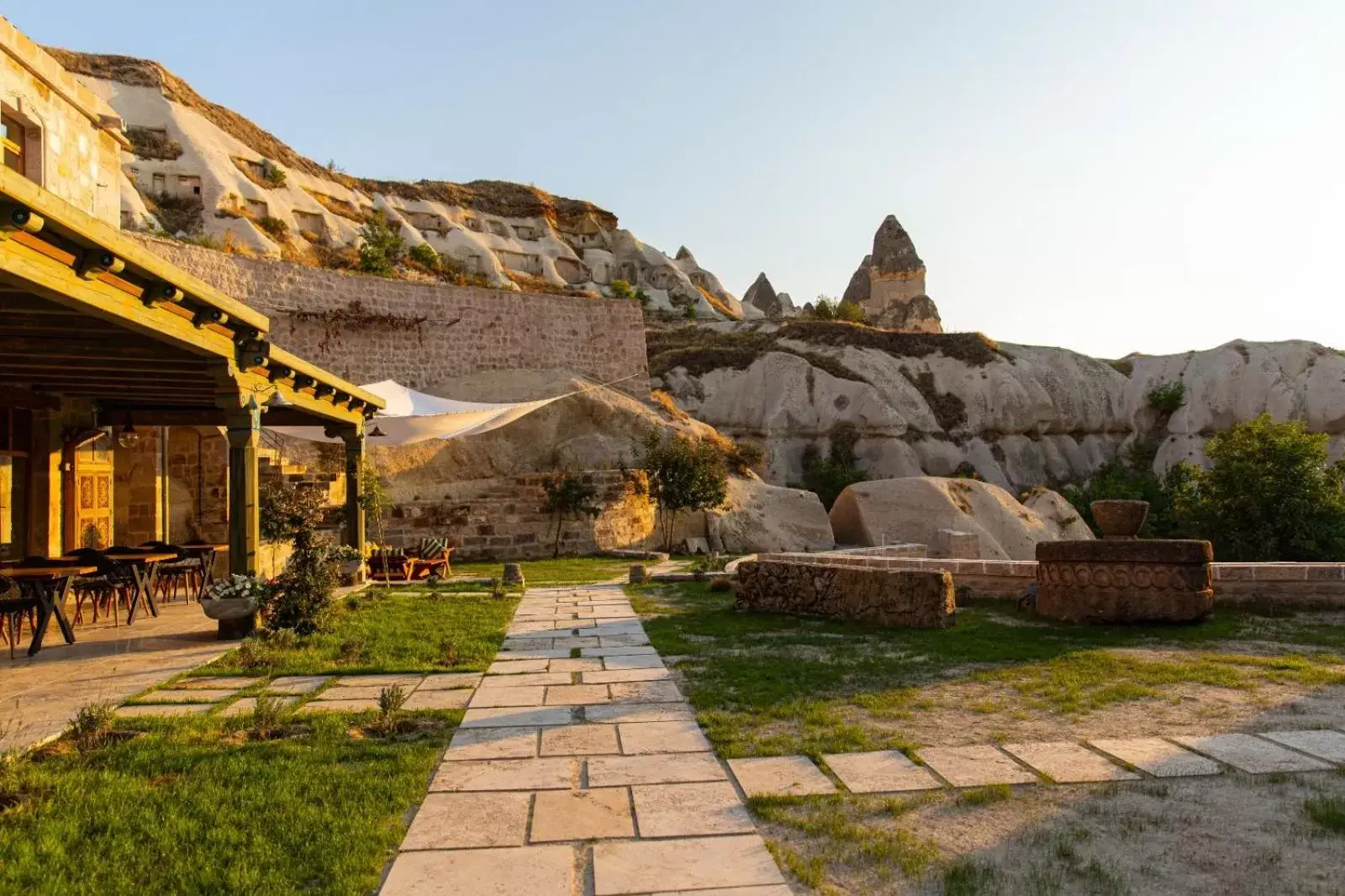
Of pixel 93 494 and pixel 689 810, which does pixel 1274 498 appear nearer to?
pixel 689 810

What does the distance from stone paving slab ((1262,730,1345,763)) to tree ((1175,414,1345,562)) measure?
10.6 meters

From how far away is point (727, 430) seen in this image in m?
33.5

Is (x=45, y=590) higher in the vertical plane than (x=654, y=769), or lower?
higher

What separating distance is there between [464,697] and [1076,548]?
571cm

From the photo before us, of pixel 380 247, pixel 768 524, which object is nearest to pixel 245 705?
pixel 768 524

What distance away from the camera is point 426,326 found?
23766 mm

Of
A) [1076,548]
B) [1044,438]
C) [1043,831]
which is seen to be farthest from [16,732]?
[1044,438]

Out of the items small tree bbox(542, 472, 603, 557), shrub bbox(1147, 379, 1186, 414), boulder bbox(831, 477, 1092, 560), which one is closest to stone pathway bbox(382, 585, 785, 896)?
small tree bbox(542, 472, 603, 557)

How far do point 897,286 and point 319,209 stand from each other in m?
35.2

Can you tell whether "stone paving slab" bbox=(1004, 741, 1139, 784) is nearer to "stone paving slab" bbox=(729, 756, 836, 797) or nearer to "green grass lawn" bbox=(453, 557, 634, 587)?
"stone paving slab" bbox=(729, 756, 836, 797)

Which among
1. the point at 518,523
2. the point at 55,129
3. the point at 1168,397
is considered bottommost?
the point at 518,523

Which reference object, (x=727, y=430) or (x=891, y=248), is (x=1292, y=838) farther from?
(x=891, y=248)

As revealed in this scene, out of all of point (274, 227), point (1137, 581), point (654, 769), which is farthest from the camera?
point (274, 227)

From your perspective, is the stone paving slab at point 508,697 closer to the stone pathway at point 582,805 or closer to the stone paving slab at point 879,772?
the stone pathway at point 582,805
